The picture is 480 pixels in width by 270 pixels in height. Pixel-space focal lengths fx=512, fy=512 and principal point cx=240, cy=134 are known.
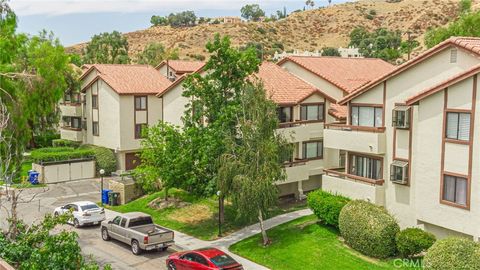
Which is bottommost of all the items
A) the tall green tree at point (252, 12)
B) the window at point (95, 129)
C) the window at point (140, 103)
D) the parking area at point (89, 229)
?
the parking area at point (89, 229)

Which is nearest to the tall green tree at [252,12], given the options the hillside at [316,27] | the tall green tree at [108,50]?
the hillside at [316,27]

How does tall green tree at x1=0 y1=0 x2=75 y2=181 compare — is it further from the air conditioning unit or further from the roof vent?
the roof vent

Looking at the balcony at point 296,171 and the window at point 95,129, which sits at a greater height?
the window at point 95,129

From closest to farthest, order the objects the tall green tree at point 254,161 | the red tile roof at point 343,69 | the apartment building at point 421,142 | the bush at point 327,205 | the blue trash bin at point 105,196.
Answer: the apartment building at point 421,142 < the tall green tree at point 254,161 < the bush at point 327,205 < the blue trash bin at point 105,196 < the red tile roof at point 343,69

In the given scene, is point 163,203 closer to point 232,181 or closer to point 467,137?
point 232,181

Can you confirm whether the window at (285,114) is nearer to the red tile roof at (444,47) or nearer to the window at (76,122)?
the red tile roof at (444,47)

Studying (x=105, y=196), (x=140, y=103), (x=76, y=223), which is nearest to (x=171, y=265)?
(x=76, y=223)
